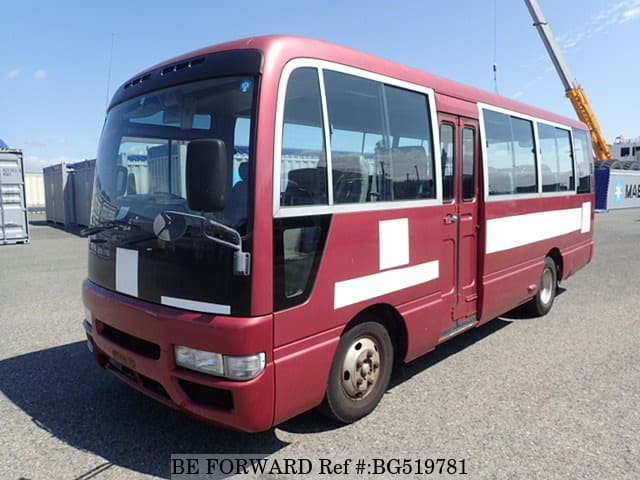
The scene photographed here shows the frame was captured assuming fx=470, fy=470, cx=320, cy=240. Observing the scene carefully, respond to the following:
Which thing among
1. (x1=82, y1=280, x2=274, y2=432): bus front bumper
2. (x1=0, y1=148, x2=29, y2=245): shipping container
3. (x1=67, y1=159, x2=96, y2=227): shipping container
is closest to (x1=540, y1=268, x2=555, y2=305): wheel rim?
(x1=82, y1=280, x2=274, y2=432): bus front bumper

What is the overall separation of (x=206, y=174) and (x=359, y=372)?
1885mm

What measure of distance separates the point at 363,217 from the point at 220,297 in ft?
3.93

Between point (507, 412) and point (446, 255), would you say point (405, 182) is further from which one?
point (507, 412)

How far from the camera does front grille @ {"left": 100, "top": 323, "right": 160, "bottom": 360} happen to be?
3.08 meters

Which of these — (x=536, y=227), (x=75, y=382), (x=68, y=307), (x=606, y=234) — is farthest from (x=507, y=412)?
(x=606, y=234)

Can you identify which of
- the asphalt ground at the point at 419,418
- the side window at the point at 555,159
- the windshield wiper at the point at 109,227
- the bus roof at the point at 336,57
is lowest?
the asphalt ground at the point at 419,418

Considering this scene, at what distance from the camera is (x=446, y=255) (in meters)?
4.29

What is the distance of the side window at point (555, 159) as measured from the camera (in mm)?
6133

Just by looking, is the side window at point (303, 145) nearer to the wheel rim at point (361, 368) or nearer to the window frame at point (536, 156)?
the wheel rim at point (361, 368)

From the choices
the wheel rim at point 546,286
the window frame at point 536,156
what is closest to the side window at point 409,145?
the window frame at point 536,156

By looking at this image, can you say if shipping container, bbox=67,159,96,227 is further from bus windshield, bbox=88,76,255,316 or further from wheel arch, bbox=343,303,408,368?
wheel arch, bbox=343,303,408,368

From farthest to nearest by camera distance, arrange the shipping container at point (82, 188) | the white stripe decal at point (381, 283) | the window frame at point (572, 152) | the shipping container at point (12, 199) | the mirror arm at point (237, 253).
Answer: the shipping container at point (82, 188)
the shipping container at point (12, 199)
the window frame at point (572, 152)
the white stripe decal at point (381, 283)
the mirror arm at point (237, 253)

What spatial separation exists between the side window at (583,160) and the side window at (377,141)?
4.52 metres

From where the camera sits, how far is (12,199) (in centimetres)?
1442
